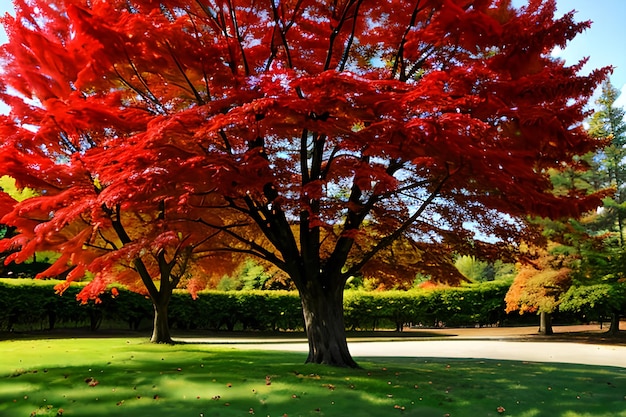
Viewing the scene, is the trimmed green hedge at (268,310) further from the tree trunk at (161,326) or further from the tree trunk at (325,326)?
the tree trunk at (325,326)

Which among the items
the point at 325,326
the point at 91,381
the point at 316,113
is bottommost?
the point at 91,381

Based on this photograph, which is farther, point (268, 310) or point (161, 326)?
point (268, 310)

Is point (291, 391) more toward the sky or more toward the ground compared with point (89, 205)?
more toward the ground

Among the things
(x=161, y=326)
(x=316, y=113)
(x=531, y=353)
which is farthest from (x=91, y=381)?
(x=531, y=353)

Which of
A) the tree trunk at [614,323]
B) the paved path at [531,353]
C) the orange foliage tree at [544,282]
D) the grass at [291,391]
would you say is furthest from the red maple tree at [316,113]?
the tree trunk at [614,323]

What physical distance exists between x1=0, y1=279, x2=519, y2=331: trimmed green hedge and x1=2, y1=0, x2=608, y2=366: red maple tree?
13.6m

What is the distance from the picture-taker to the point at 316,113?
7766 millimetres

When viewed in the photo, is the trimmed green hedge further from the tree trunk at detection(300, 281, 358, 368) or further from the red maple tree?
the tree trunk at detection(300, 281, 358, 368)

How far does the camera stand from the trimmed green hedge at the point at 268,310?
23.2 meters

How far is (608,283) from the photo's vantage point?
20.9 m

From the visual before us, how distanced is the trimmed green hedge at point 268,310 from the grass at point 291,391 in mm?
14747

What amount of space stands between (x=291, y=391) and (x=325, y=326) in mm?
2832

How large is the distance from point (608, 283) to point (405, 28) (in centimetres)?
1644

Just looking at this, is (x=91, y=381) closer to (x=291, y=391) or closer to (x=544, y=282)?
(x=291, y=391)
